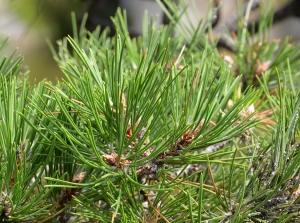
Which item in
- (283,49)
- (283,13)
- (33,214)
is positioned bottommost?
(33,214)

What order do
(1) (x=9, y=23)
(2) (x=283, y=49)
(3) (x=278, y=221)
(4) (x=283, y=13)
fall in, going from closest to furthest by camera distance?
1. (3) (x=278, y=221)
2. (2) (x=283, y=49)
3. (4) (x=283, y=13)
4. (1) (x=9, y=23)

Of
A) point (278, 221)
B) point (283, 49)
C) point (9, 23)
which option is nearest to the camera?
point (278, 221)

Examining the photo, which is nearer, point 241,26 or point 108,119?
point 108,119

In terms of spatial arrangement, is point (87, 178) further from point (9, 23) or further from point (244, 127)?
point (9, 23)

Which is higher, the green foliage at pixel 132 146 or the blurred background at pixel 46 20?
the blurred background at pixel 46 20

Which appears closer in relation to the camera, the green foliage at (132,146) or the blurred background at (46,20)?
the green foliage at (132,146)

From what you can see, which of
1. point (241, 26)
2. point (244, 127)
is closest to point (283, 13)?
point (241, 26)

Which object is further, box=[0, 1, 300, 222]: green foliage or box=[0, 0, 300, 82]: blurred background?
box=[0, 0, 300, 82]: blurred background

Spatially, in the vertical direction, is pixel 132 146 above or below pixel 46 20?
below

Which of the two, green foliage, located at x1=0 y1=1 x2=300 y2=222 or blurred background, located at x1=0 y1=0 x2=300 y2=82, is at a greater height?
blurred background, located at x1=0 y1=0 x2=300 y2=82

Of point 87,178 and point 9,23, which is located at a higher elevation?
point 9,23

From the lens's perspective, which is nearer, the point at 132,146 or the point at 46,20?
the point at 132,146
